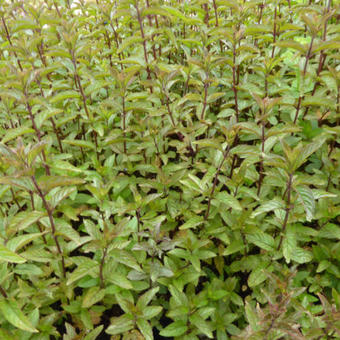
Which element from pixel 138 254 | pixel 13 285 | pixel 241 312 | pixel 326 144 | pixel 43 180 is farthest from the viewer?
pixel 326 144

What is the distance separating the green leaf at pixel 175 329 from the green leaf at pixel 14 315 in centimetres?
74

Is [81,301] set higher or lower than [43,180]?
lower

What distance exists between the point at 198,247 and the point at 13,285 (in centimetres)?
109

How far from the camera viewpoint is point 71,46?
86.2 inches

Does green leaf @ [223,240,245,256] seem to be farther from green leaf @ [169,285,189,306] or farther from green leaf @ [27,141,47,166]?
green leaf @ [27,141,47,166]

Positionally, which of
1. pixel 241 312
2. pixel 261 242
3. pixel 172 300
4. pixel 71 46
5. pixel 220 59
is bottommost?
pixel 241 312

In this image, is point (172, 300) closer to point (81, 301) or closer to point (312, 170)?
point (81, 301)

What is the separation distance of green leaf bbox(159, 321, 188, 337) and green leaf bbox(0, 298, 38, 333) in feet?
2.44

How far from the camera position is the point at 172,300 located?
196cm

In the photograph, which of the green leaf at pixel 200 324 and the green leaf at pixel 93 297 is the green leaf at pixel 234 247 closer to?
the green leaf at pixel 200 324

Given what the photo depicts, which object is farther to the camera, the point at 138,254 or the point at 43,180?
the point at 138,254

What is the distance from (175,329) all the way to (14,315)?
88 centimetres

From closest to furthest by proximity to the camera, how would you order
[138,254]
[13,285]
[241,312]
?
[13,285] < [138,254] < [241,312]

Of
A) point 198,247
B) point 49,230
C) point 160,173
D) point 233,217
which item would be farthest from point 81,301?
point 233,217
